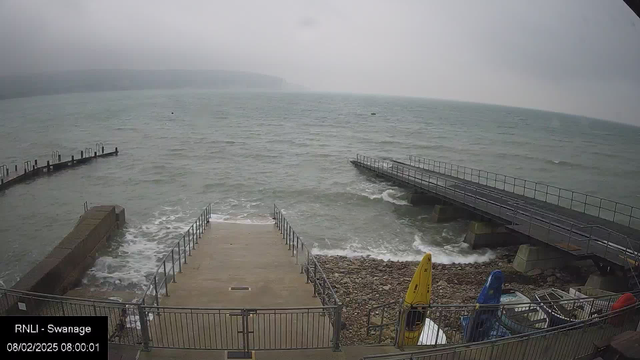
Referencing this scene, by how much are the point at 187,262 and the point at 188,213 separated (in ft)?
45.8

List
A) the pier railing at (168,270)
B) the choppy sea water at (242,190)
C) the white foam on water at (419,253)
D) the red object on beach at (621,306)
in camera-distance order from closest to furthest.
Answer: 1. the red object on beach at (621,306)
2. the pier railing at (168,270)
3. the white foam on water at (419,253)
4. the choppy sea water at (242,190)

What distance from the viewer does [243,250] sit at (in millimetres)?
14547

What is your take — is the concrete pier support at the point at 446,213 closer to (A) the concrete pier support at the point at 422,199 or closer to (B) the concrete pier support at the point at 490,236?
(A) the concrete pier support at the point at 422,199

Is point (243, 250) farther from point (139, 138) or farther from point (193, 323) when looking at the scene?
point (139, 138)

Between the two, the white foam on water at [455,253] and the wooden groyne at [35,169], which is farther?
the wooden groyne at [35,169]

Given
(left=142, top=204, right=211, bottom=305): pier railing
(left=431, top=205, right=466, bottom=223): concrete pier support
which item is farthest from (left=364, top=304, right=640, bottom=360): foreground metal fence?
(left=431, top=205, right=466, bottom=223): concrete pier support

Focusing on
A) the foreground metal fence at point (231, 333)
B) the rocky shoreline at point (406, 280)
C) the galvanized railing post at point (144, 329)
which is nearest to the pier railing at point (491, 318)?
the foreground metal fence at point (231, 333)

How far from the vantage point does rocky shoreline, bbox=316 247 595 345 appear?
45.9ft

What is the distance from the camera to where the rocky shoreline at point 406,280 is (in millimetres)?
14000

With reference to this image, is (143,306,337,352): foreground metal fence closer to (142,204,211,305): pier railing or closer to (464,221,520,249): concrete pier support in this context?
(142,204,211,305): pier railing

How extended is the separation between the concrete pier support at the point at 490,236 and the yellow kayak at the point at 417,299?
46.4 ft

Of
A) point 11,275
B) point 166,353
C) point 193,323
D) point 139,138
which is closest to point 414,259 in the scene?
point 193,323

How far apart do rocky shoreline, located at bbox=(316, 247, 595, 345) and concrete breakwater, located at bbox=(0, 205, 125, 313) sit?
32.0 ft

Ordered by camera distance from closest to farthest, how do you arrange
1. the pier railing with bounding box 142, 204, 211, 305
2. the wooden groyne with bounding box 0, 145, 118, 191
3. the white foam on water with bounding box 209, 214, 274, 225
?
1. the pier railing with bounding box 142, 204, 211, 305
2. the white foam on water with bounding box 209, 214, 274, 225
3. the wooden groyne with bounding box 0, 145, 118, 191
